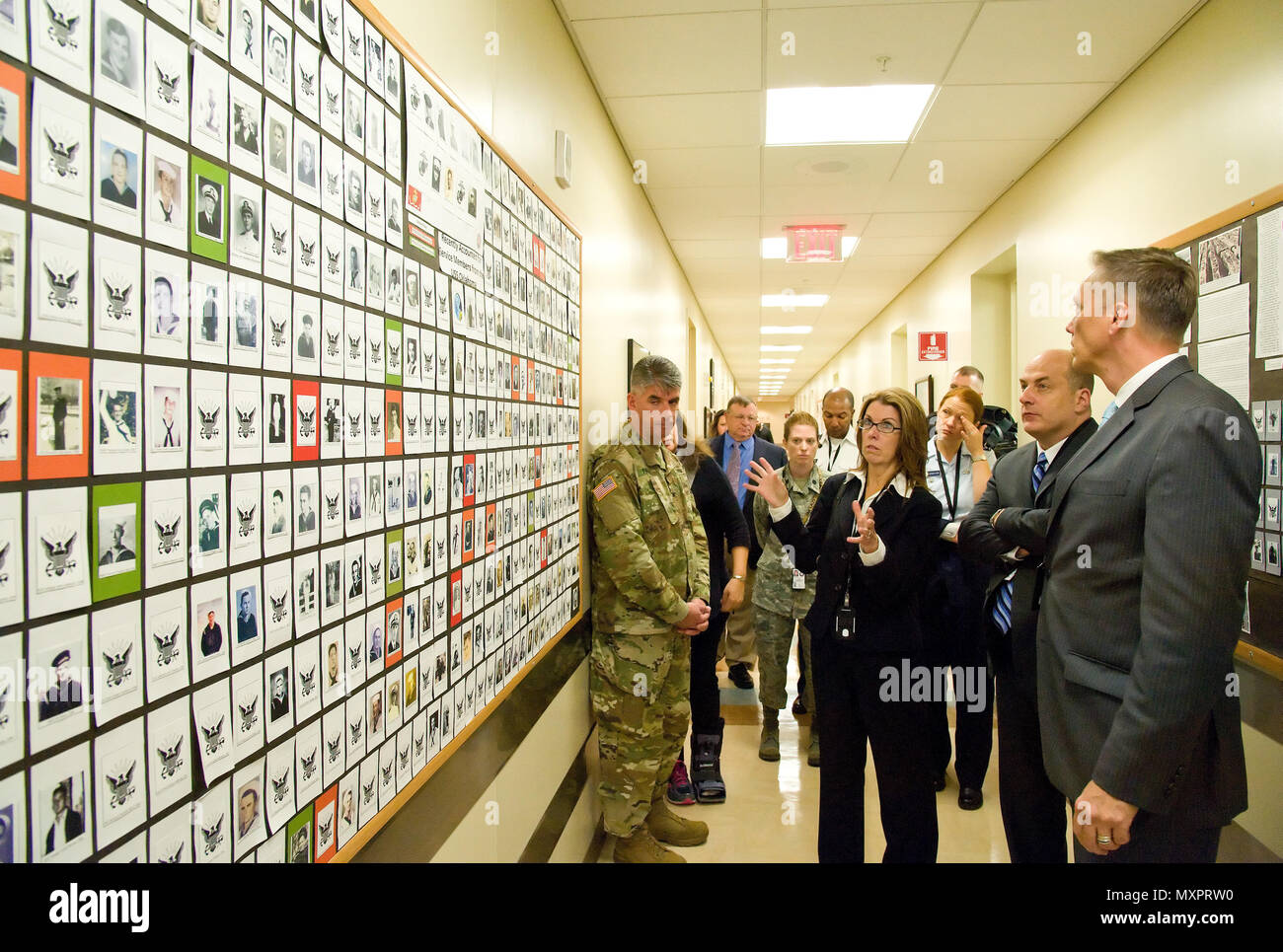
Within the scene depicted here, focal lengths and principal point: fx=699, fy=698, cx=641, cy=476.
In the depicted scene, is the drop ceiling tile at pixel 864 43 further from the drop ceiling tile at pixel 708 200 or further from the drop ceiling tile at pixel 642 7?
the drop ceiling tile at pixel 708 200

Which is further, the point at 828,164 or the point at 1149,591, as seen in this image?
the point at 828,164

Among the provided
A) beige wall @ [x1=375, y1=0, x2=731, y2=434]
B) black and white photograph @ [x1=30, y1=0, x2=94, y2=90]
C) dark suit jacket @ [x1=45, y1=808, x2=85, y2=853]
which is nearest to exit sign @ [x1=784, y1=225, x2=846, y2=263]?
beige wall @ [x1=375, y1=0, x2=731, y2=434]

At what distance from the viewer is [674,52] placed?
281 cm

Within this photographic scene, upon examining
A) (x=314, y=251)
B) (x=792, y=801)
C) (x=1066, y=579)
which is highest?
(x=314, y=251)

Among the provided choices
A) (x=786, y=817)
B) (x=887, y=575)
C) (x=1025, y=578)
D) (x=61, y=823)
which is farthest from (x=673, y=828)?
(x=61, y=823)

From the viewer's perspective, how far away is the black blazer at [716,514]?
3.02m

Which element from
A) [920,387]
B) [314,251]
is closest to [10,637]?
[314,251]

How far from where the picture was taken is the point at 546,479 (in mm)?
2088

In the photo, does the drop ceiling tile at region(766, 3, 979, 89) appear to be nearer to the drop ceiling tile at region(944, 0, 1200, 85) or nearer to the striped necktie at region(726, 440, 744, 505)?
the drop ceiling tile at region(944, 0, 1200, 85)

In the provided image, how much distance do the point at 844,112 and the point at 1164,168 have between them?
134 cm

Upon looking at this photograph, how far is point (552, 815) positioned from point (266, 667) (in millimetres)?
1555

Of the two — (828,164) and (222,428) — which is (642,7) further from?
(222,428)

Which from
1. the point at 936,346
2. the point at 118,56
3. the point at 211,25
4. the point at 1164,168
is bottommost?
the point at 118,56
